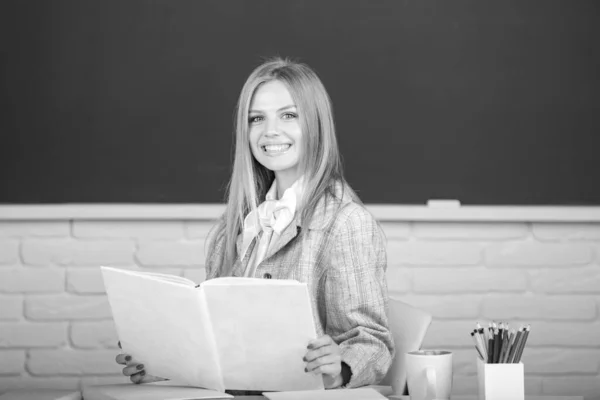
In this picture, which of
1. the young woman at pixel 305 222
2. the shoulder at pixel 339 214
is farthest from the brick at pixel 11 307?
the shoulder at pixel 339 214

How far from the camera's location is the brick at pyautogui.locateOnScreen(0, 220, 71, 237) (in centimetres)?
218

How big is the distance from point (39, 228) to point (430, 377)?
54.4 inches

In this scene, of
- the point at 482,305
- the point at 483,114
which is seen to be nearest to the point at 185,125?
the point at 483,114

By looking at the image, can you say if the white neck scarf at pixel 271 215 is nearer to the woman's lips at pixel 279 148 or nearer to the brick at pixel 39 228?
the woman's lips at pixel 279 148

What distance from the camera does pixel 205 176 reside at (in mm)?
2182

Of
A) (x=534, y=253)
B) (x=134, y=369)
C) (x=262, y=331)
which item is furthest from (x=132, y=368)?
(x=534, y=253)

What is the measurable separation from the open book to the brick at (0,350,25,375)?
1.03 meters

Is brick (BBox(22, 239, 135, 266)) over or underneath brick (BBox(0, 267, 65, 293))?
over

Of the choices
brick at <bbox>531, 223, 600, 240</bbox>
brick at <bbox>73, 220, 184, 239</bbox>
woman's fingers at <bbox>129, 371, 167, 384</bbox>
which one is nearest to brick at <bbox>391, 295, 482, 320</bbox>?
brick at <bbox>531, 223, 600, 240</bbox>

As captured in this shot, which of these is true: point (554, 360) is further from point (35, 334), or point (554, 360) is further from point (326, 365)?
point (35, 334)

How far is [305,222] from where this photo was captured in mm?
1577

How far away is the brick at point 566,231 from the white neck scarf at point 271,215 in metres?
0.84

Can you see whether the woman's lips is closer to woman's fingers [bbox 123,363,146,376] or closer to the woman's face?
the woman's face

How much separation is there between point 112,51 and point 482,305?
4.04 ft
